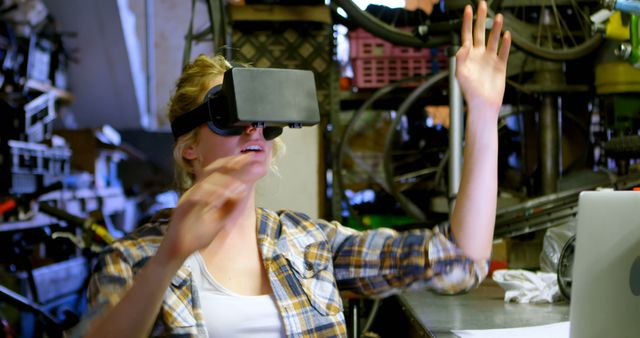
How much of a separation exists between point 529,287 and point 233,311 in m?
0.85

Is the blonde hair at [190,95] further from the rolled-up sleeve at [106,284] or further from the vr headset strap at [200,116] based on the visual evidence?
the rolled-up sleeve at [106,284]

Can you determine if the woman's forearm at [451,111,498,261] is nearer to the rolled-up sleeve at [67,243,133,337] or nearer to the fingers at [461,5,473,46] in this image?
the fingers at [461,5,473,46]

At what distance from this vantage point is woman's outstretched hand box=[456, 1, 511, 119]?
1146mm

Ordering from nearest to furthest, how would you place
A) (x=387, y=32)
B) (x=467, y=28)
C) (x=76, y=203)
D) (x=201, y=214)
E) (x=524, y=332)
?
1. (x=201, y=214)
2. (x=467, y=28)
3. (x=524, y=332)
4. (x=387, y=32)
5. (x=76, y=203)

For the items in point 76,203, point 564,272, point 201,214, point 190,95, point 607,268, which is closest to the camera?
point 201,214

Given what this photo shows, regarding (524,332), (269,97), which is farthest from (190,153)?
(524,332)

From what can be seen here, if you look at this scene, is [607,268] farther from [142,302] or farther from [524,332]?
[142,302]

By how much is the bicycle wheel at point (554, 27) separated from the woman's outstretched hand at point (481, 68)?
1303 mm

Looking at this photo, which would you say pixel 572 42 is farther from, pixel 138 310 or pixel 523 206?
pixel 138 310

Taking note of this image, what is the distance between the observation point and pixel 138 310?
973mm

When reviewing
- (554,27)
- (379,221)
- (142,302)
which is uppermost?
(554,27)

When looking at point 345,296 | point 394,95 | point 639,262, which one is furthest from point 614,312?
point 394,95

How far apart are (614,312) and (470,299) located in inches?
28.4

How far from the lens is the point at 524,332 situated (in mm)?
1400
